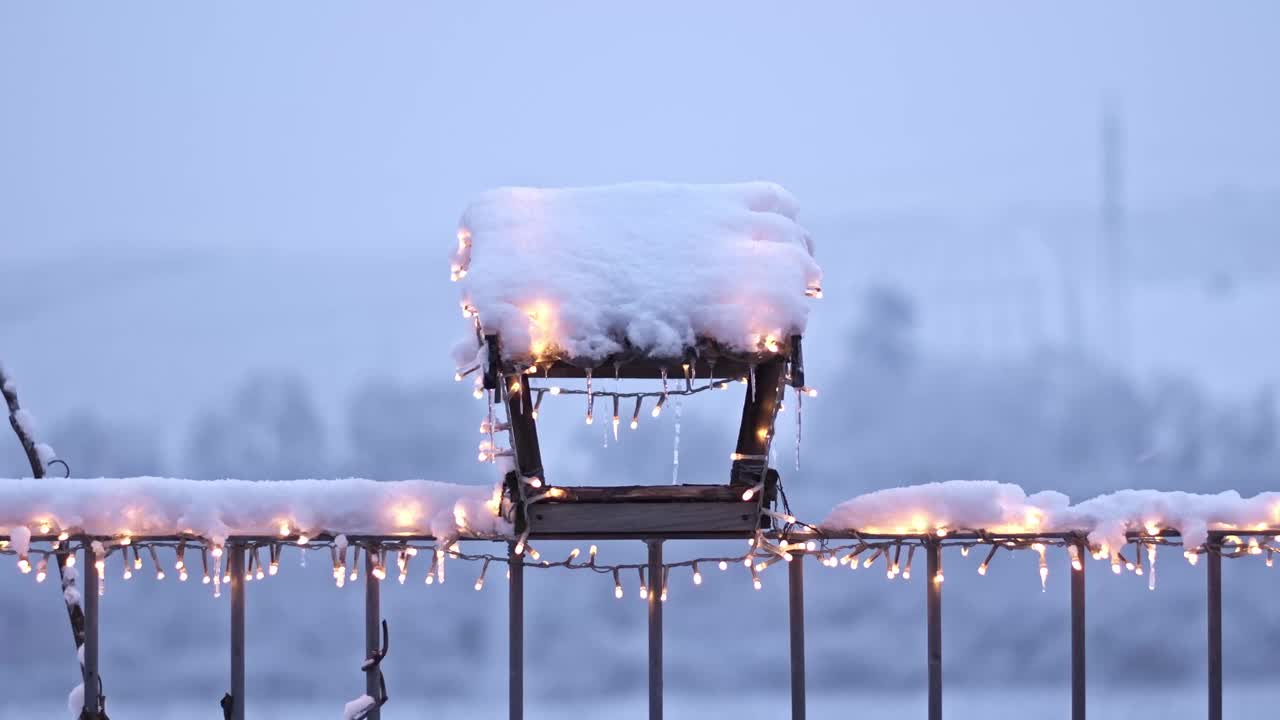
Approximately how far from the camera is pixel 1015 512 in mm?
4043

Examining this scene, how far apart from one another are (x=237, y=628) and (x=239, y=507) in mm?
488

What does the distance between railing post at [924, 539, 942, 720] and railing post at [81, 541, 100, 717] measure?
300 cm

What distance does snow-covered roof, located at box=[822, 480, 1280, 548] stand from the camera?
4023mm

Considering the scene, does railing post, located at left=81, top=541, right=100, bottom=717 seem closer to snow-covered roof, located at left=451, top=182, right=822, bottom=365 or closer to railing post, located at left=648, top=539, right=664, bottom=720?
snow-covered roof, located at left=451, top=182, right=822, bottom=365

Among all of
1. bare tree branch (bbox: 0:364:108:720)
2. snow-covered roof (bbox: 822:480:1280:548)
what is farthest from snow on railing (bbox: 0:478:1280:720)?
bare tree branch (bbox: 0:364:108:720)

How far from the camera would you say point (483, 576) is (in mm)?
4016

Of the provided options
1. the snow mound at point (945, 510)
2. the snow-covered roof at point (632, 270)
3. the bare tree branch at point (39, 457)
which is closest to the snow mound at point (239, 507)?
the bare tree branch at point (39, 457)

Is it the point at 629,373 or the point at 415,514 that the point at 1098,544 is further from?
the point at 415,514

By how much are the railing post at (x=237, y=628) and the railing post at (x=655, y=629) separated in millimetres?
1483

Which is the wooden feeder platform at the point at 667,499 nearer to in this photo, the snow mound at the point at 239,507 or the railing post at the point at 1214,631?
the snow mound at the point at 239,507

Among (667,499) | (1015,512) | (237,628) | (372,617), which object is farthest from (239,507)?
(1015,512)

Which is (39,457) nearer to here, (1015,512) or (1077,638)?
(1015,512)

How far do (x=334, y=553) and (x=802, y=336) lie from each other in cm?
186

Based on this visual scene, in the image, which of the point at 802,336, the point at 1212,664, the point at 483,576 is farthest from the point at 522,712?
the point at 1212,664
